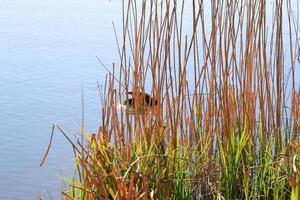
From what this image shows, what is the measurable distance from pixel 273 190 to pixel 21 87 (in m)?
2.82

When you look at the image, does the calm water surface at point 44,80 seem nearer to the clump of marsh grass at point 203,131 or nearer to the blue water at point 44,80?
the blue water at point 44,80

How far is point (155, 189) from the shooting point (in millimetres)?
2258

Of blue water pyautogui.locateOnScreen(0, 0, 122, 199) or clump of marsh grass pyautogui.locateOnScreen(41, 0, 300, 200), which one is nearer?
clump of marsh grass pyautogui.locateOnScreen(41, 0, 300, 200)

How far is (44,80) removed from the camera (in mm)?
5023

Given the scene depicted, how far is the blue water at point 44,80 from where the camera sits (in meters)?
3.64

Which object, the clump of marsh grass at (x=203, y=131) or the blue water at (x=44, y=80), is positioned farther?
the blue water at (x=44, y=80)

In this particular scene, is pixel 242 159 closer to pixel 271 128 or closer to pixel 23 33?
pixel 271 128

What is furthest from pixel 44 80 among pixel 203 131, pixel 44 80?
pixel 203 131

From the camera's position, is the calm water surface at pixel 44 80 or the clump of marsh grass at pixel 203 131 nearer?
the clump of marsh grass at pixel 203 131

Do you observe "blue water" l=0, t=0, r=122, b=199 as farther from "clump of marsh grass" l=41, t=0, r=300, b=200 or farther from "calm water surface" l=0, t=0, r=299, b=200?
"clump of marsh grass" l=41, t=0, r=300, b=200

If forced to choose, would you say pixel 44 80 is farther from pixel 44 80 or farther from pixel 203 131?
pixel 203 131

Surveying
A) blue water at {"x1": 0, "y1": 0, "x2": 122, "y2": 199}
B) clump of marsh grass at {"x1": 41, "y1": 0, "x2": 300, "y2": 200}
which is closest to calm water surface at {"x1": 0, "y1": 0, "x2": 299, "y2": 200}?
blue water at {"x1": 0, "y1": 0, "x2": 122, "y2": 199}

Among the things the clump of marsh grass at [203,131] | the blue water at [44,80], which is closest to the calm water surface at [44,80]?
the blue water at [44,80]

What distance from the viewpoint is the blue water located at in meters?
3.64
